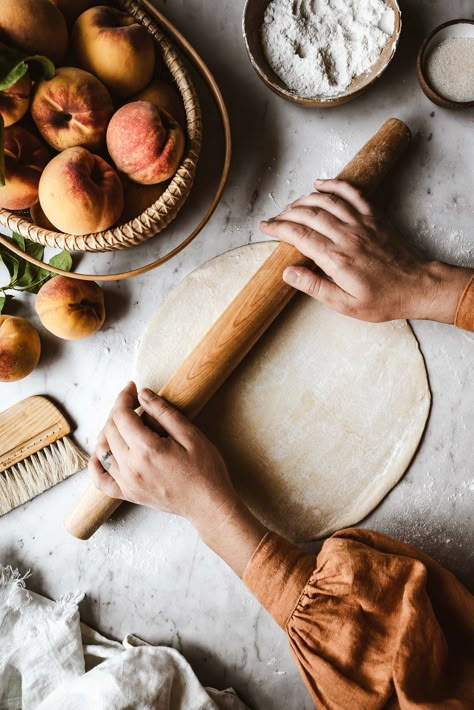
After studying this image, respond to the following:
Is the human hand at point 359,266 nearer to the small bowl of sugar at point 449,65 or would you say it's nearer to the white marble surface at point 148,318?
the white marble surface at point 148,318

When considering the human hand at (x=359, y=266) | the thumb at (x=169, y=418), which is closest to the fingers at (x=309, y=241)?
the human hand at (x=359, y=266)

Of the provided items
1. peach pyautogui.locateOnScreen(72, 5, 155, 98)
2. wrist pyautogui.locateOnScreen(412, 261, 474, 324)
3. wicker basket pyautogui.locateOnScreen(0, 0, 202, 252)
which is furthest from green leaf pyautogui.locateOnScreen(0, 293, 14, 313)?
wrist pyautogui.locateOnScreen(412, 261, 474, 324)

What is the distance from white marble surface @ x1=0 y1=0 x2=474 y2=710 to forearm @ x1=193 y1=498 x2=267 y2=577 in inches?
4.8

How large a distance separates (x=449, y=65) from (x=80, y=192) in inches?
26.8

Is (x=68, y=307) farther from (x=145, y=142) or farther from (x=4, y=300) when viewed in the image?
(x=145, y=142)

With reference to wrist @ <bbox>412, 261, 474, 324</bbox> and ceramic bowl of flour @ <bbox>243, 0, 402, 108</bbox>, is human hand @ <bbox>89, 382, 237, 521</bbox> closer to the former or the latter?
wrist @ <bbox>412, 261, 474, 324</bbox>

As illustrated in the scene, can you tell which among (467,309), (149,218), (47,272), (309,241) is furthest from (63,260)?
(467,309)

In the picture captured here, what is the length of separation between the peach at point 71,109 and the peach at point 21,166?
0.08 ft

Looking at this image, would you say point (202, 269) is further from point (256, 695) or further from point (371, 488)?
point (256, 695)

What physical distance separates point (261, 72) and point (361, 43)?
18cm

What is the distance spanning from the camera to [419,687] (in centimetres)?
79

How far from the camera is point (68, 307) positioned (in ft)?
3.25

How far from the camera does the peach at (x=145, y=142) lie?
838 mm

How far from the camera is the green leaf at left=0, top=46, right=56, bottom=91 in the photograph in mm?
760
